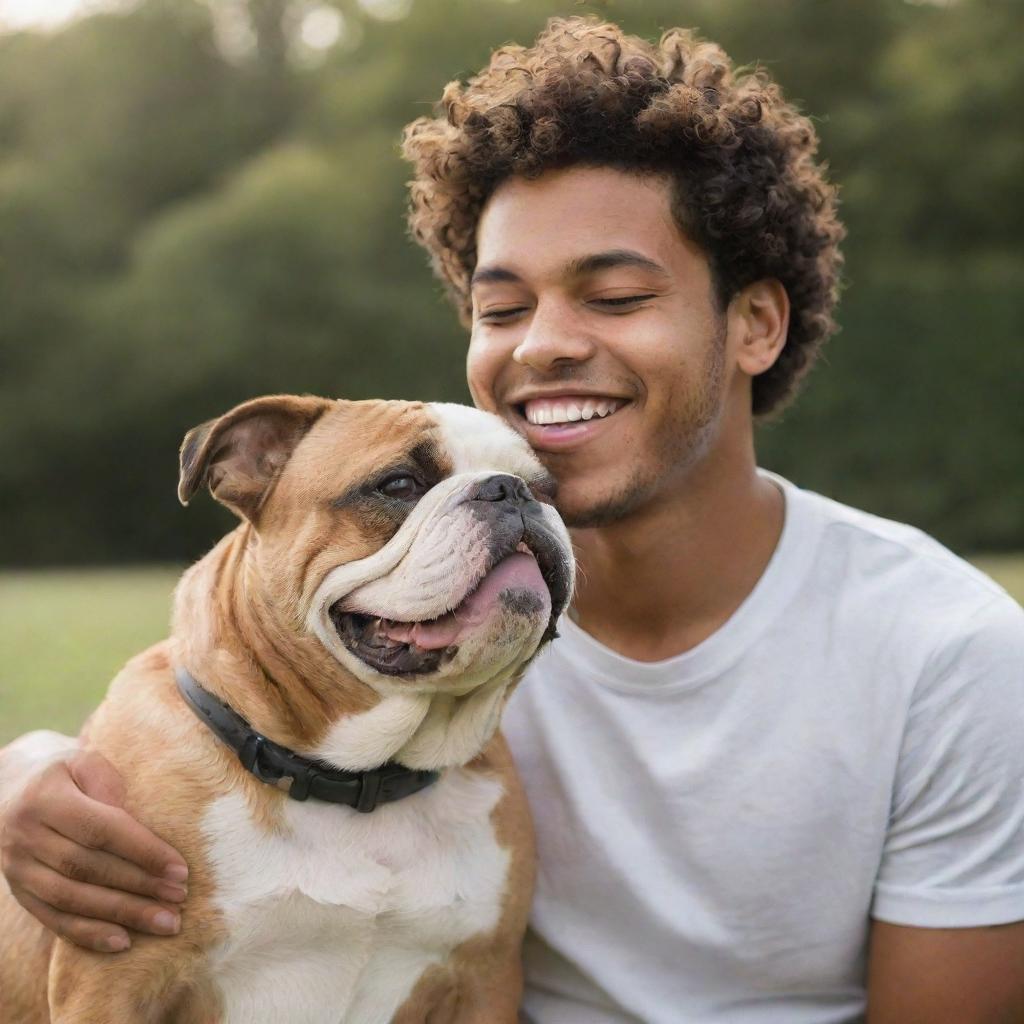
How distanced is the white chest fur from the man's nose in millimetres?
952

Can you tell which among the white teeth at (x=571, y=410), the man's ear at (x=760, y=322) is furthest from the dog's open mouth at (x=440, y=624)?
the man's ear at (x=760, y=322)

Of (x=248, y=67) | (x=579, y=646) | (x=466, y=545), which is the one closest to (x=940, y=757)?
(x=579, y=646)

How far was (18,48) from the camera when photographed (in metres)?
28.4

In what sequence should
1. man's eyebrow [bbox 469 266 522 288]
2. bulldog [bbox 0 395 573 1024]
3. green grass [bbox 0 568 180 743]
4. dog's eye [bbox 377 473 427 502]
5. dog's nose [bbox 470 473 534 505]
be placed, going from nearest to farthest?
1. bulldog [bbox 0 395 573 1024]
2. dog's nose [bbox 470 473 534 505]
3. dog's eye [bbox 377 473 427 502]
4. man's eyebrow [bbox 469 266 522 288]
5. green grass [bbox 0 568 180 743]

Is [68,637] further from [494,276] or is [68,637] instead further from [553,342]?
[553,342]

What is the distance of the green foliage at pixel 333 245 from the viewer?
61.0 ft

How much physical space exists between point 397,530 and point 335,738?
16.8 inches

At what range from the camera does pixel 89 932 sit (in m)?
2.60

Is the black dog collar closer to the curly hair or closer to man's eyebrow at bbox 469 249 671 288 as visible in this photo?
man's eyebrow at bbox 469 249 671 288

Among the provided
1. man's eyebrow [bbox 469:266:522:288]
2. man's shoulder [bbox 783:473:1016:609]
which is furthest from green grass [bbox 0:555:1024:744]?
man's shoulder [bbox 783:473:1016:609]

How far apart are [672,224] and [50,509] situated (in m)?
22.7

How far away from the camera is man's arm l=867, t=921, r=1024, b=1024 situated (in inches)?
108

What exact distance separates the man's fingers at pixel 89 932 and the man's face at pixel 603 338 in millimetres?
1274

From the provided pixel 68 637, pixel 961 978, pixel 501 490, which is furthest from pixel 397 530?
pixel 68 637
